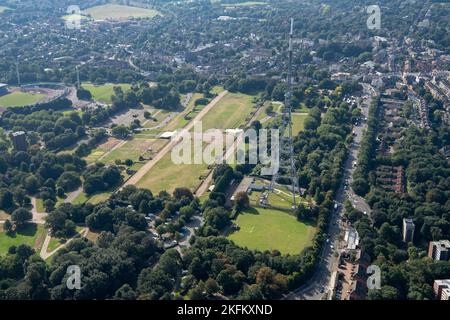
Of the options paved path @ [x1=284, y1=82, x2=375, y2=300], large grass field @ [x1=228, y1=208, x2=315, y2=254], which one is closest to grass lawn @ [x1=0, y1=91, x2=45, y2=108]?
large grass field @ [x1=228, y1=208, x2=315, y2=254]

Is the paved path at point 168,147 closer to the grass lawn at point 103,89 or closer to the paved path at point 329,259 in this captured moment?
the grass lawn at point 103,89

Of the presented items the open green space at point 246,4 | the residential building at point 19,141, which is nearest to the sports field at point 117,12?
the open green space at point 246,4

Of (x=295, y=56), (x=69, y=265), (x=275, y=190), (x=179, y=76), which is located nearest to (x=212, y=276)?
(x=69, y=265)

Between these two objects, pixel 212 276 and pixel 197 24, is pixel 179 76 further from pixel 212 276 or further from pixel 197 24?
pixel 212 276

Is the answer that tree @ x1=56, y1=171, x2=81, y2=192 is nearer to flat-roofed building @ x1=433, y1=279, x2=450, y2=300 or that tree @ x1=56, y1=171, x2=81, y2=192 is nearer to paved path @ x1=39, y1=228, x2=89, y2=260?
paved path @ x1=39, y1=228, x2=89, y2=260

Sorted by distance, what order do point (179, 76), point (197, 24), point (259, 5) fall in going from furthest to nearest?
1. point (259, 5)
2. point (197, 24)
3. point (179, 76)

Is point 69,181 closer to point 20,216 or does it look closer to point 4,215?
point 4,215

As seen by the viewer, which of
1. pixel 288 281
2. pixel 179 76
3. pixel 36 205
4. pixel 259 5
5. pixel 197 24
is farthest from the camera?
pixel 259 5
